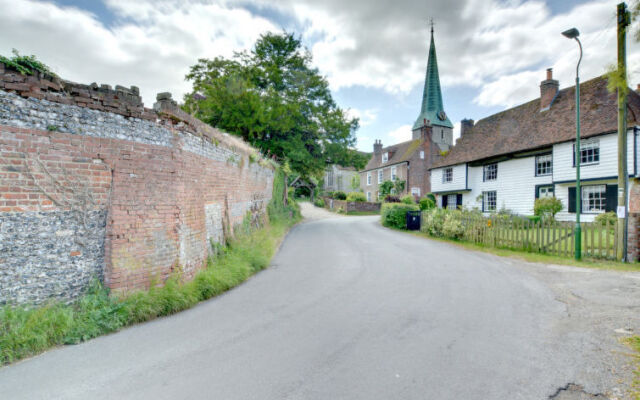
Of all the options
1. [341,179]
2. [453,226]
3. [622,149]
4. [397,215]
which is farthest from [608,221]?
[341,179]

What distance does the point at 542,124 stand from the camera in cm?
2098

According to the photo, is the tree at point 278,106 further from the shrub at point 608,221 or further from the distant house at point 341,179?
the distant house at point 341,179

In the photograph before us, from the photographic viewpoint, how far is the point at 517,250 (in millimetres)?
11359

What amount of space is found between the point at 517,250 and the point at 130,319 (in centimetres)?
1234

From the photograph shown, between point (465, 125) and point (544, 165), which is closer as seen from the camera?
point (544, 165)

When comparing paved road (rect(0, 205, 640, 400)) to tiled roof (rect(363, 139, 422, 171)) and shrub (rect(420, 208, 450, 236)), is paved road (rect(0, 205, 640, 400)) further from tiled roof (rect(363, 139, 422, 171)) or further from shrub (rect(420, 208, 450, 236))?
tiled roof (rect(363, 139, 422, 171))

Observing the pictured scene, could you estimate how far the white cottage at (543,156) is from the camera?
54.9ft

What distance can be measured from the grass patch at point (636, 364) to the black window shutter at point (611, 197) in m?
16.8

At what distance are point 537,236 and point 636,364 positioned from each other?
27.5 feet

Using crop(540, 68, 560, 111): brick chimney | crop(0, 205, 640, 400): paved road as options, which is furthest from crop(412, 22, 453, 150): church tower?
crop(0, 205, 640, 400): paved road

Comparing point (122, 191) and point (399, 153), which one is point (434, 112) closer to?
point (399, 153)

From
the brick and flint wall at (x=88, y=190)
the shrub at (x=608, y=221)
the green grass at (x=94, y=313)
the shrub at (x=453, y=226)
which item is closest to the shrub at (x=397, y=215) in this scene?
the shrub at (x=453, y=226)

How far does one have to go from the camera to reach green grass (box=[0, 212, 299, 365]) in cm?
373

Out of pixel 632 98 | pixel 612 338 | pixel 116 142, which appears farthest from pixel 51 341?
pixel 632 98
